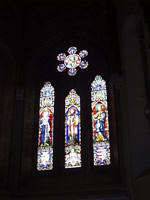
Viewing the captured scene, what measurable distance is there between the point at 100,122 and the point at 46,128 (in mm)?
1436

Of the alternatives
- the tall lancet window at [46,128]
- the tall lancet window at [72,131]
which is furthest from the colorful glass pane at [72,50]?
the tall lancet window at [72,131]

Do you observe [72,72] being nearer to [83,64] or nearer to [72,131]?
[83,64]

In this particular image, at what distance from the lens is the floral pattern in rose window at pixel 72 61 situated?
913 centimetres

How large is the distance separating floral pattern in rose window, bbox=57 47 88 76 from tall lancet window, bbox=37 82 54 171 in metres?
0.67

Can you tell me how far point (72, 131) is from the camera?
326 inches

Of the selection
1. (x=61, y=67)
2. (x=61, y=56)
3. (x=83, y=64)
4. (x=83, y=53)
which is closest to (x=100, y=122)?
(x=83, y=64)

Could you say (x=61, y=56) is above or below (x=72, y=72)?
above

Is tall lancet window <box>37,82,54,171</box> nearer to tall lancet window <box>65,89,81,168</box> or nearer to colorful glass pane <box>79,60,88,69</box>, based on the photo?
tall lancet window <box>65,89,81,168</box>

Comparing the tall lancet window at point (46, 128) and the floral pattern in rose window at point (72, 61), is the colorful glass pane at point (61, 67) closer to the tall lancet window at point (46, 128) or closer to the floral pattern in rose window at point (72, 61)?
the floral pattern in rose window at point (72, 61)

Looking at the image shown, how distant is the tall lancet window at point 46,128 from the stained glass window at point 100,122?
1.13 metres

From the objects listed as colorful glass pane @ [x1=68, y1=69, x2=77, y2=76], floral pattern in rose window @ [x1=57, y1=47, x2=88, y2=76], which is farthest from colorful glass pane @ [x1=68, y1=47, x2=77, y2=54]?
colorful glass pane @ [x1=68, y1=69, x2=77, y2=76]
